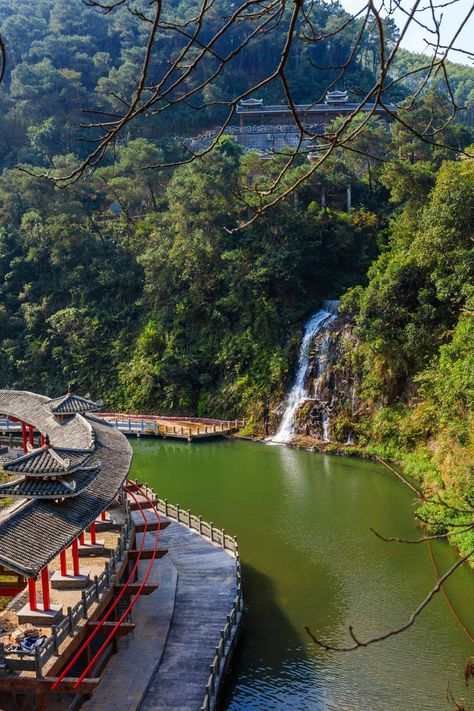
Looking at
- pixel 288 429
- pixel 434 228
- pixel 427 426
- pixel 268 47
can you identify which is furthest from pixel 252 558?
pixel 268 47

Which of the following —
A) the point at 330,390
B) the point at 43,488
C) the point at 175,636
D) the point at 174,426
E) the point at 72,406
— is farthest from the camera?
the point at 174,426

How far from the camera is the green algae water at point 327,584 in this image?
11.1 metres

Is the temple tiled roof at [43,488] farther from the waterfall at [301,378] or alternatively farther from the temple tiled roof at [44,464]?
the waterfall at [301,378]

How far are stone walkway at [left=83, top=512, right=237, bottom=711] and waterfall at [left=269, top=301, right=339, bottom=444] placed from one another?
13.0m

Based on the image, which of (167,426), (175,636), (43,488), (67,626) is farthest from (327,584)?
(167,426)

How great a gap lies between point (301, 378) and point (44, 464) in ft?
65.1

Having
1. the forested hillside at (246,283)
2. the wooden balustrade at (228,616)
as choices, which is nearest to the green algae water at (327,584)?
the wooden balustrade at (228,616)

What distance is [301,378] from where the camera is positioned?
2983 centimetres

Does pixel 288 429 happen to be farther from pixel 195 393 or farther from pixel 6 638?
pixel 6 638

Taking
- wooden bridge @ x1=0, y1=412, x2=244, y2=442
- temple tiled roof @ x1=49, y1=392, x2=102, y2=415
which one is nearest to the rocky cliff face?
wooden bridge @ x1=0, y1=412, x2=244, y2=442

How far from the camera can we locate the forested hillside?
963 inches

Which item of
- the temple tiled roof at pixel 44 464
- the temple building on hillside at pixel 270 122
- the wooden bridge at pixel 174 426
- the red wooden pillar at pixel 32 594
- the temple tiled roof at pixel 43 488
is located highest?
the temple building on hillside at pixel 270 122

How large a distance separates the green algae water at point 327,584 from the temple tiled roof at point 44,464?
4.79m

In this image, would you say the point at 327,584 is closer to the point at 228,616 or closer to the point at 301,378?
the point at 228,616
